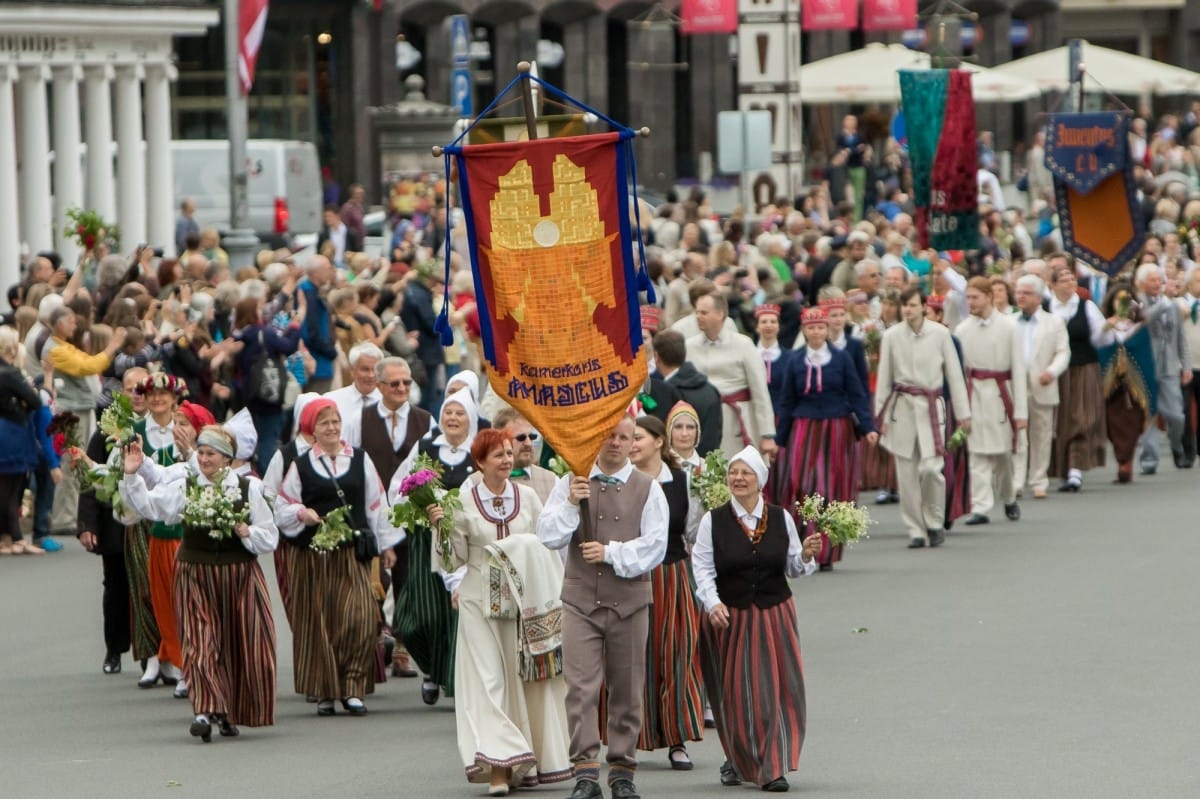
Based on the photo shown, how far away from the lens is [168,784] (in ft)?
36.2

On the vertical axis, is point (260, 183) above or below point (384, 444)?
above

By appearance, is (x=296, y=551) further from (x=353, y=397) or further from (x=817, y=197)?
(x=817, y=197)

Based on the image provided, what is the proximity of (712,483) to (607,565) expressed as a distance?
867mm

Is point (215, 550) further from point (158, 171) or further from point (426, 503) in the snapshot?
point (158, 171)

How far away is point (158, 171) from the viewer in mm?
31562

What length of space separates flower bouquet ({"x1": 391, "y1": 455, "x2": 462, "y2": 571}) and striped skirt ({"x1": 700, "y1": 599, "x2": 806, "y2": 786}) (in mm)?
1202

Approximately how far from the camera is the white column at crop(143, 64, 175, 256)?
102 ft

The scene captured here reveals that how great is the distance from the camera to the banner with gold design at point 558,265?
34.7ft

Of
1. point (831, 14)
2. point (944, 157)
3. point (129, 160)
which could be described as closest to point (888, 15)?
point (831, 14)

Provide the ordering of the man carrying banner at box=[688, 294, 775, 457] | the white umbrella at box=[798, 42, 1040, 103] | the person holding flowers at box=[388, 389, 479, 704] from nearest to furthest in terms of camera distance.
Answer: the person holding flowers at box=[388, 389, 479, 704] < the man carrying banner at box=[688, 294, 775, 457] < the white umbrella at box=[798, 42, 1040, 103]

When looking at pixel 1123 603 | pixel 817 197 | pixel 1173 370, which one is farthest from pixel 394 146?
pixel 1123 603

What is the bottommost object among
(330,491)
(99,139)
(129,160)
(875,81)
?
(330,491)

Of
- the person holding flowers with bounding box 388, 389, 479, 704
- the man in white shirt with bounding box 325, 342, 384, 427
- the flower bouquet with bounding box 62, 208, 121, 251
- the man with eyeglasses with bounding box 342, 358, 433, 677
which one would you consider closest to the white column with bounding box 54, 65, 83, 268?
the flower bouquet with bounding box 62, 208, 121, 251

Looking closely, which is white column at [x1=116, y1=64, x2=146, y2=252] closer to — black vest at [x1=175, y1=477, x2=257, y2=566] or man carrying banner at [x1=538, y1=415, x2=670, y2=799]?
black vest at [x1=175, y1=477, x2=257, y2=566]
